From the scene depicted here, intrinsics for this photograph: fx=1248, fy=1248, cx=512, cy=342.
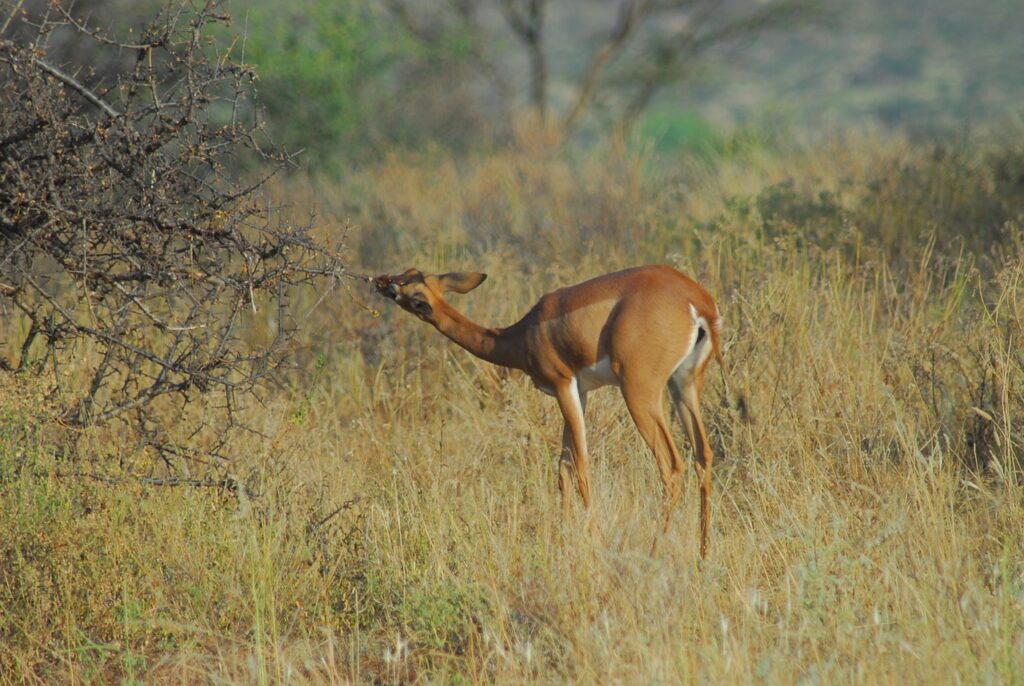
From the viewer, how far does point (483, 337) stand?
5.65m

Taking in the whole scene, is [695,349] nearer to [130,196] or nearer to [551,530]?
[551,530]

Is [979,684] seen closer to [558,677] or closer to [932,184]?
[558,677]

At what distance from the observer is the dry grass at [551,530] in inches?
160

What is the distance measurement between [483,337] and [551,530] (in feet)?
3.36

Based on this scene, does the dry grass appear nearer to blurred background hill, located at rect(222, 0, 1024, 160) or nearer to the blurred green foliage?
blurred background hill, located at rect(222, 0, 1024, 160)

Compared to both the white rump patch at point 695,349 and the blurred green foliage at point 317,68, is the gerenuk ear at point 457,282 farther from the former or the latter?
the blurred green foliage at point 317,68

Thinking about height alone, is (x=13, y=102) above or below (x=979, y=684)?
above

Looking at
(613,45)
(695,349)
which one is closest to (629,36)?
(613,45)

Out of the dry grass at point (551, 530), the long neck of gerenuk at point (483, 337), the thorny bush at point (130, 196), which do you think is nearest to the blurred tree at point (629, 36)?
the dry grass at point (551, 530)

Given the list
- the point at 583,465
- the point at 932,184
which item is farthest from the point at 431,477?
the point at 932,184

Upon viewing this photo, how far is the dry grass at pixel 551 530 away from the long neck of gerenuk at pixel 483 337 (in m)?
0.51

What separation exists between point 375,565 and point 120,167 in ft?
5.95

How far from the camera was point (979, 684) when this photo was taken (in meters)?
3.60

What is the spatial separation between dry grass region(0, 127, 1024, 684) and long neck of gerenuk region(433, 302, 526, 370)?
20.2 inches
